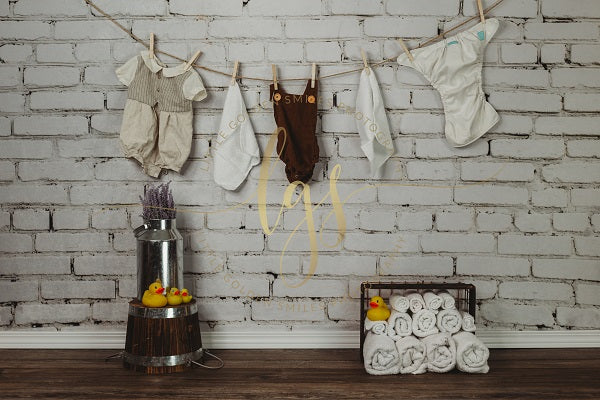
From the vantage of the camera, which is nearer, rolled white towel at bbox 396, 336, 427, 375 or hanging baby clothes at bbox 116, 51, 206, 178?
rolled white towel at bbox 396, 336, 427, 375

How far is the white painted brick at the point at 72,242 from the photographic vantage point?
8.96 feet

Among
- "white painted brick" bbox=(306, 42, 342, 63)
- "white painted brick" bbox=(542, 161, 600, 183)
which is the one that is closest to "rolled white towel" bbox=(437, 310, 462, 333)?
"white painted brick" bbox=(542, 161, 600, 183)

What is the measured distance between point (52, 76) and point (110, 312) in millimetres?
1040

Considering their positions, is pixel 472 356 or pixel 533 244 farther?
pixel 533 244

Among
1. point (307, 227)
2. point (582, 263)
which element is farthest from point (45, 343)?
point (582, 263)

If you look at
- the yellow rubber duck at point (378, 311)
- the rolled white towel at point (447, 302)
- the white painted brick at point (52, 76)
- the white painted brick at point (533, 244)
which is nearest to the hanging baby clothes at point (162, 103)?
the white painted brick at point (52, 76)

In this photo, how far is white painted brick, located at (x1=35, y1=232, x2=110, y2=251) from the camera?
2.73 m

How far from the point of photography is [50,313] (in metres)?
2.74

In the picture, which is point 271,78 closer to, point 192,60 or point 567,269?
point 192,60

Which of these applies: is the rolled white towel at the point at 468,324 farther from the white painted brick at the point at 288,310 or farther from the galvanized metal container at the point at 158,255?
the galvanized metal container at the point at 158,255

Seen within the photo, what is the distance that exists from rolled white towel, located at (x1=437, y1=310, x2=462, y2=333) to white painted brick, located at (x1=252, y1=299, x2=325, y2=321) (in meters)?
0.54

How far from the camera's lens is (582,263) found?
274cm

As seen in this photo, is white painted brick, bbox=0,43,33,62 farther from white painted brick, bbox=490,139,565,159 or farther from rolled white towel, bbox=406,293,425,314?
white painted brick, bbox=490,139,565,159

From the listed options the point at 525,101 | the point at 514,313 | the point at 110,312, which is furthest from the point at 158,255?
the point at 525,101
